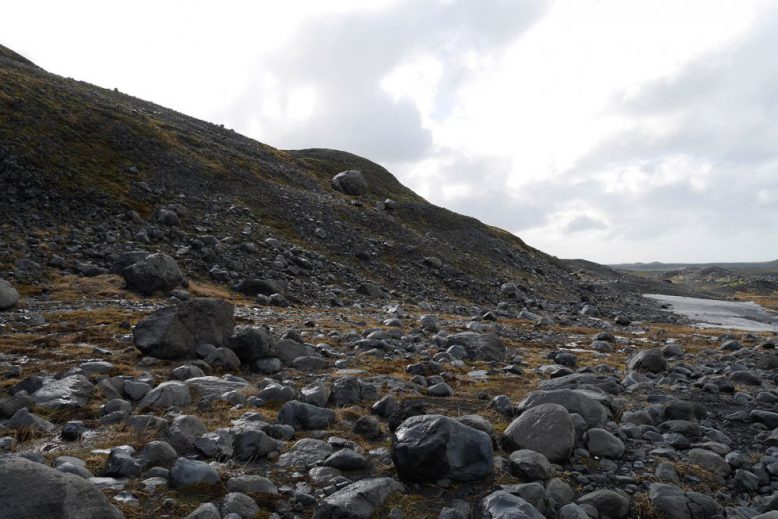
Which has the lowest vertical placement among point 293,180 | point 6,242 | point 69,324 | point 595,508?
point 595,508

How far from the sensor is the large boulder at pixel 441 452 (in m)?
6.44

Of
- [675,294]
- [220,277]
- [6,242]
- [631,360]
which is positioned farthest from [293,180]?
[675,294]

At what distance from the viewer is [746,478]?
700 cm

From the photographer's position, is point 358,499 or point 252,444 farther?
point 252,444

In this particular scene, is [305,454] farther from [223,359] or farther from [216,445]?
[223,359]

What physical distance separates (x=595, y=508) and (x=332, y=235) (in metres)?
36.4

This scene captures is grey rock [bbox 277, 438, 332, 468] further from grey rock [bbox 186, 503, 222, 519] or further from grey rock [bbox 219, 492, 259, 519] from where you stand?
grey rock [bbox 186, 503, 222, 519]

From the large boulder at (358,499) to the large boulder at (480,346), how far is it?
31.6 feet

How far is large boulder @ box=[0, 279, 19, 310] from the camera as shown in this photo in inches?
646

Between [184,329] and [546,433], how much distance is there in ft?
28.9

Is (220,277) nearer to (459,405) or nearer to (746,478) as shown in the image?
(459,405)

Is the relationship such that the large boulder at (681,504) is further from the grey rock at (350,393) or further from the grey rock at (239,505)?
the grey rock at (350,393)

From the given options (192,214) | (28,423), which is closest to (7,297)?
(28,423)

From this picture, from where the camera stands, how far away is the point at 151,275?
22.0 metres
